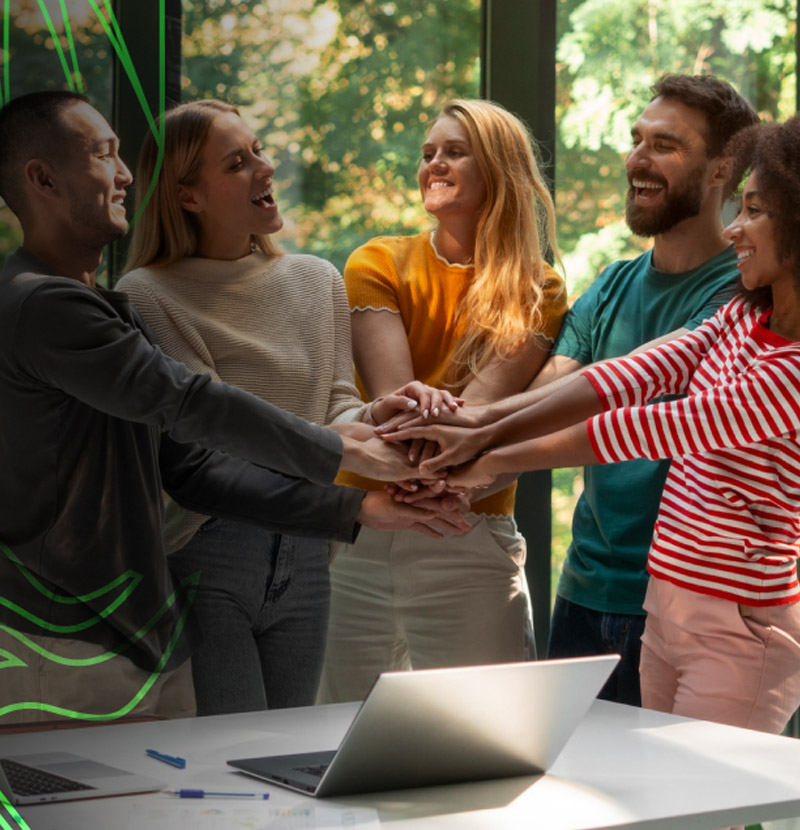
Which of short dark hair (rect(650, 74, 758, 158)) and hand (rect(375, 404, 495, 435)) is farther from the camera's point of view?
short dark hair (rect(650, 74, 758, 158))

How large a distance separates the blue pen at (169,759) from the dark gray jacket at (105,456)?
0.59 meters

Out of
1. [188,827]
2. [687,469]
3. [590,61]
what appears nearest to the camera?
[188,827]

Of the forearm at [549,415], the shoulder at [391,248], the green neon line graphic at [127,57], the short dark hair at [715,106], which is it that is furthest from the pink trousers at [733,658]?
the green neon line graphic at [127,57]

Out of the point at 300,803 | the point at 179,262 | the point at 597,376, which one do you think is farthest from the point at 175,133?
the point at 300,803

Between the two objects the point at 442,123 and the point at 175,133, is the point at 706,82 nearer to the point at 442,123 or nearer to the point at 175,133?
the point at 442,123

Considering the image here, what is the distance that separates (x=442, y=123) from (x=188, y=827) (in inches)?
68.9

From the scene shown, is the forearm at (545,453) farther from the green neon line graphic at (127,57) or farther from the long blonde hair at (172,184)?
the green neon line graphic at (127,57)

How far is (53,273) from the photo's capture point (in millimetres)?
1931

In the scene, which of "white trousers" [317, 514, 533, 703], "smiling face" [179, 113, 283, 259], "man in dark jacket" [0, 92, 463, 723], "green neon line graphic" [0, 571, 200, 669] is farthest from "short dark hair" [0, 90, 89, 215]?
"white trousers" [317, 514, 533, 703]

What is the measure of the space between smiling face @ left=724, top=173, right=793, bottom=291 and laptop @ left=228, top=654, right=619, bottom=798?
943mm

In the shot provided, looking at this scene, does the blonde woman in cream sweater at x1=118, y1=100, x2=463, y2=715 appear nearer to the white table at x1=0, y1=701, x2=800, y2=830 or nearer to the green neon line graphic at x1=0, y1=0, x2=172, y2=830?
the green neon line graphic at x1=0, y1=0, x2=172, y2=830

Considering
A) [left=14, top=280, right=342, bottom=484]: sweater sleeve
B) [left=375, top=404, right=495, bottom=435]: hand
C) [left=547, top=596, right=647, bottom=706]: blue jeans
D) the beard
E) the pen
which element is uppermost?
the beard

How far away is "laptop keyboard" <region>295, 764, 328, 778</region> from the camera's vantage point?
1.33m

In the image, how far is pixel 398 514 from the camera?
2361 mm
